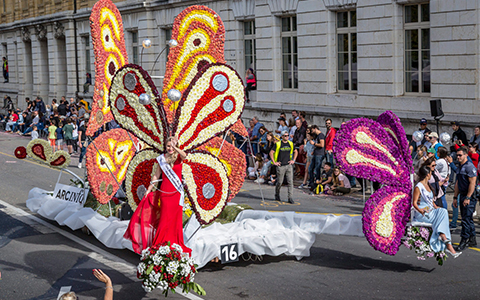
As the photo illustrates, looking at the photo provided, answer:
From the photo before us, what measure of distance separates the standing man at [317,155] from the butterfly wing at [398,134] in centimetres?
680

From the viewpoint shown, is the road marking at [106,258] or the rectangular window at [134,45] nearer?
the road marking at [106,258]

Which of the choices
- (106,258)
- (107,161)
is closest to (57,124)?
(107,161)

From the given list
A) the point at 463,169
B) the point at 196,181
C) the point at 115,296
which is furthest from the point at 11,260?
the point at 463,169

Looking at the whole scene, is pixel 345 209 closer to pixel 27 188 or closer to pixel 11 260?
pixel 11 260

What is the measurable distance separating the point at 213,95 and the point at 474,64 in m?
10.3

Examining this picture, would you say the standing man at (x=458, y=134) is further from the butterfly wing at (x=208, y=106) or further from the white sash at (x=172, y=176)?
the white sash at (x=172, y=176)

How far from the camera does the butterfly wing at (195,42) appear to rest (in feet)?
37.2

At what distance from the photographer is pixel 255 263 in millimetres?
10195

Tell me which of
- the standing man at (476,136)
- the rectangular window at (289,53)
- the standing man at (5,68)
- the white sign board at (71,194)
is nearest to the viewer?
the white sign board at (71,194)

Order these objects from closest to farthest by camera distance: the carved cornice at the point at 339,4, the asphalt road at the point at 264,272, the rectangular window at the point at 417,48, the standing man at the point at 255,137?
1. the asphalt road at the point at 264,272
2. the rectangular window at the point at 417,48
3. the standing man at the point at 255,137
4. the carved cornice at the point at 339,4

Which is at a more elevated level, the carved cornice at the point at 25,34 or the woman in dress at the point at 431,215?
the carved cornice at the point at 25,34

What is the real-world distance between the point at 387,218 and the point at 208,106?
3.24m

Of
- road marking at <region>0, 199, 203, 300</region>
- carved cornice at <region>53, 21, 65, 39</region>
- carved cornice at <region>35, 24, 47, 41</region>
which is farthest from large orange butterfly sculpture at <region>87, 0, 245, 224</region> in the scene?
carved cornice at <region>35, 24, 47, 41</region>

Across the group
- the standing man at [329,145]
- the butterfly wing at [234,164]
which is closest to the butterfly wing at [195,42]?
the butterfly wing at [234,164]
